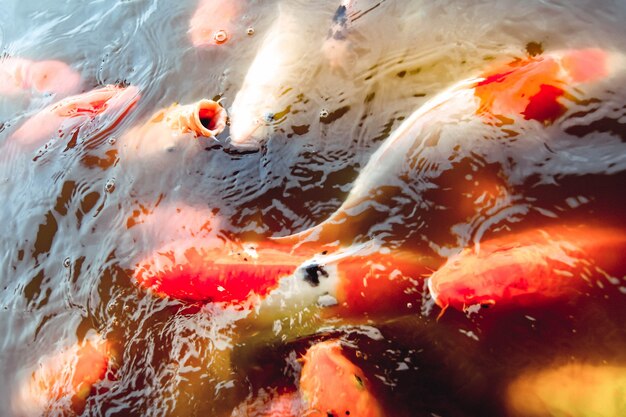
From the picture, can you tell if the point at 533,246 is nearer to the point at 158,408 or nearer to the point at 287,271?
the point at 287,271

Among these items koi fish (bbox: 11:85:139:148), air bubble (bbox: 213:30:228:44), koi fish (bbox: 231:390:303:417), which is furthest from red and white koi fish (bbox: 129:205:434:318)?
air bubble (bbox: 213:30:228:44)

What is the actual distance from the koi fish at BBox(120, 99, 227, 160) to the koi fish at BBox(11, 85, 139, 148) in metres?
0.34

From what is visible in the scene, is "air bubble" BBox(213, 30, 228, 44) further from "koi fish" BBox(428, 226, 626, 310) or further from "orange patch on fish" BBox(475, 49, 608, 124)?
"koi fish" BBox(428, 226, 626, 310)

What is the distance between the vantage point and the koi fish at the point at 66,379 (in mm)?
2430

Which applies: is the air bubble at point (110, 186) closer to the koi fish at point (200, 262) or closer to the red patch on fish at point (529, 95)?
the koi fish at point (200, 262)

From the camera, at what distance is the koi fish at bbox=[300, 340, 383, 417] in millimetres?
2029

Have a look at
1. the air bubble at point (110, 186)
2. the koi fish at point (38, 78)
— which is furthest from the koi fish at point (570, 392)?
the koi fish at point (38, 78)

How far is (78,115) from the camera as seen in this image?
3504 mm

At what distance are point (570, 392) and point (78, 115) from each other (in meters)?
3.42

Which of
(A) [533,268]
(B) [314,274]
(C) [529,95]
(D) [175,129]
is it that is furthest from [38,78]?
(A) [533,268]

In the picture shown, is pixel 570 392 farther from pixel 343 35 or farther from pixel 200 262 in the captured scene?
pixel 343 35

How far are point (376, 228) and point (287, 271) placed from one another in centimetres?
50

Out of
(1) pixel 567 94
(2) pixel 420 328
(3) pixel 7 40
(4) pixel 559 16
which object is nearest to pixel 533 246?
(2) pixel 420 328

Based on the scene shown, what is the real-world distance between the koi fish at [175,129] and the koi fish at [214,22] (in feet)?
2.36
